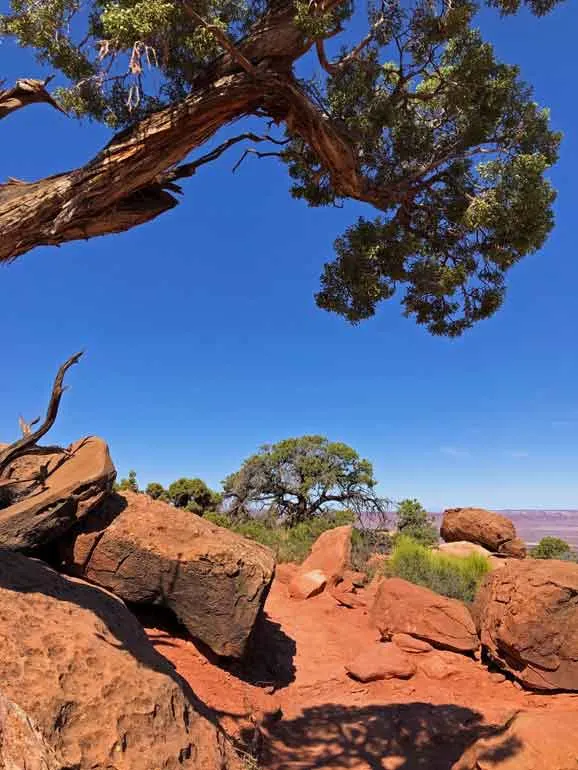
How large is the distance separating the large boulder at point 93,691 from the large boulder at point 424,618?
6099mm

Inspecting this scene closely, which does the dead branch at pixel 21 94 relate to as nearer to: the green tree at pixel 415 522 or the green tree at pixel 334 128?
the green tree at pixel 334 128

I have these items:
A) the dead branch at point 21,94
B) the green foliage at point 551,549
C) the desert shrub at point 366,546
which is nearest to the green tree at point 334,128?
the dead branch at point 21,94

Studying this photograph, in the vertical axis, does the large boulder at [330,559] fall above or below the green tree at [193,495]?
below

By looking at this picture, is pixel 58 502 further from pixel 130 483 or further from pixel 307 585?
pixel 130 483

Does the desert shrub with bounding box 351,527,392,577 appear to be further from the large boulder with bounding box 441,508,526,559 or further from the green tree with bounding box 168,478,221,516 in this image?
the green tree with bounding box 168,478,221,516

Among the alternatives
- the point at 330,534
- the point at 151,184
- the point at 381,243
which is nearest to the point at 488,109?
the point at 381,243

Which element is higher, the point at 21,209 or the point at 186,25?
the point at 186,25

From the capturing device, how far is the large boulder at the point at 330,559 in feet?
43.3

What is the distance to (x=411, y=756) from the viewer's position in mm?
6273

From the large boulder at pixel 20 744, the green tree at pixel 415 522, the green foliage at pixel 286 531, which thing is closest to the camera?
the large boulder at pixel 20 744

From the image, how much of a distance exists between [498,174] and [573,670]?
7.46 meters

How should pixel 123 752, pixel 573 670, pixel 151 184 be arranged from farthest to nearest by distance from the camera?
pixel 573 670, pixel 151 184, pixel 123 752

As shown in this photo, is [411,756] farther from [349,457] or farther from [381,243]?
[349,457]

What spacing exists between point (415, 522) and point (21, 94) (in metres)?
Answer: 20.6
